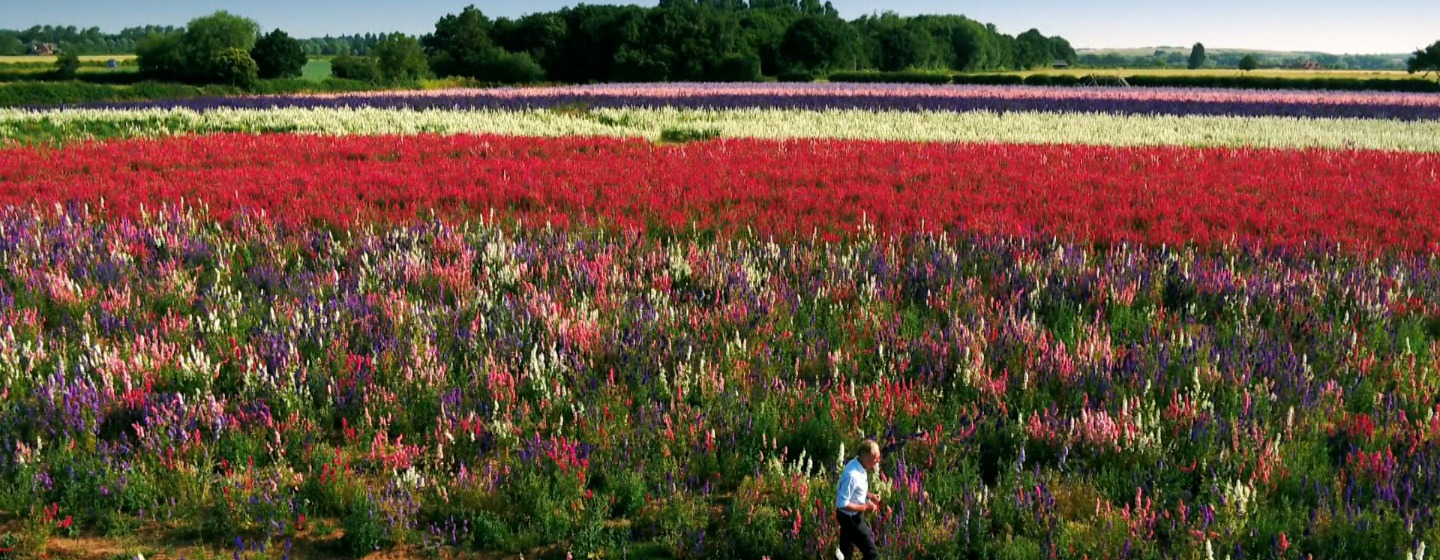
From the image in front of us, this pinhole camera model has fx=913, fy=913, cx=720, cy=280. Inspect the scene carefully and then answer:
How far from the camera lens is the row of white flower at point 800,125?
20234mm

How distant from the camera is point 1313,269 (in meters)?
6.88

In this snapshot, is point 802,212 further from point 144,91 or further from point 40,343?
point 144,91

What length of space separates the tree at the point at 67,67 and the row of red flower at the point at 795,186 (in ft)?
232

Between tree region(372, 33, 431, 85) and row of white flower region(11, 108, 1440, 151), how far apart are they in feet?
152

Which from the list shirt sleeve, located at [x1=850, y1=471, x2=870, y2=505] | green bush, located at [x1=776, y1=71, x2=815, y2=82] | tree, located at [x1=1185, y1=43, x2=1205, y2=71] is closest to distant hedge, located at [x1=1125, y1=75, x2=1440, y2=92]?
green bush, located at [x1=776, y1=71, x2=815, y2=82]

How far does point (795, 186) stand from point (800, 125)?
11.6 metres

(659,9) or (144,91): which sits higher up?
(659,9)

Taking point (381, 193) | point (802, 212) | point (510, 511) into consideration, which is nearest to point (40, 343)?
point (510, 511)

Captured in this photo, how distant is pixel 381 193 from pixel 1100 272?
7.83 metres

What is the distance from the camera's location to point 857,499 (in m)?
2.71

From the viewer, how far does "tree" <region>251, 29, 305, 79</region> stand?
6812cm

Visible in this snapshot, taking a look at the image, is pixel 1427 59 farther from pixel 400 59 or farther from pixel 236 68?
pixel 236 68

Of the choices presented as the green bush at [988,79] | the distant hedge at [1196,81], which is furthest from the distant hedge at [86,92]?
the green bush at [988,79]

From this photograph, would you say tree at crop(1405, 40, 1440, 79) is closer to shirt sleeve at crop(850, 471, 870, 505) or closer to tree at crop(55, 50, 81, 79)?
shirt sleeve at crop(850, 471, 870, 505)
